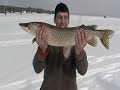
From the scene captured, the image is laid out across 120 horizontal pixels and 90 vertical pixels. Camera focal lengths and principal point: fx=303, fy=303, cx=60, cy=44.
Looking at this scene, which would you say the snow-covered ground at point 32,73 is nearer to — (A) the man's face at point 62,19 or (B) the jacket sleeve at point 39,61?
(B) the jacket sleeve at point 39,61

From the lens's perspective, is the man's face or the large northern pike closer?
the large northern pike

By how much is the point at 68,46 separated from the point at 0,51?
6606 millimetres

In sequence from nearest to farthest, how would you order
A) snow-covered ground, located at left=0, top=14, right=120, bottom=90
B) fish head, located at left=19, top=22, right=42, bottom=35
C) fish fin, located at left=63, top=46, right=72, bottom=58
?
1. fish head, located at left=19, top=22, right=42, bottom=35
2. fish fin, located at left=63, top=46, right=72, bottom=58
3. snow-covered ground, located at left=0, top=14, right=120, bottom=90

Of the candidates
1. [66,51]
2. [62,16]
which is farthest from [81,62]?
[62,16]

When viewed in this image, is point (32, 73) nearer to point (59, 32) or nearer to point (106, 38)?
point (106, 38)

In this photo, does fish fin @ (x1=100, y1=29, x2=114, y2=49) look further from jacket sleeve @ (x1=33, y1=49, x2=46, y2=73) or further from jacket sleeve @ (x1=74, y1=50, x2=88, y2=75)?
jacket sleeve @ (x1=33, y1=49, x2=46, y2=73)

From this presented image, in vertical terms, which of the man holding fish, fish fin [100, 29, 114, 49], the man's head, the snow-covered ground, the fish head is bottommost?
the snow-covered ground

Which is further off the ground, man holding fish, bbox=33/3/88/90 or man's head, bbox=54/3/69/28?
man's head, bbox=54/3/69/28

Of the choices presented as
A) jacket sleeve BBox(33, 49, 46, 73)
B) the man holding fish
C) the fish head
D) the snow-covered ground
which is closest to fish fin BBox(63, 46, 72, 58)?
the man holding fish

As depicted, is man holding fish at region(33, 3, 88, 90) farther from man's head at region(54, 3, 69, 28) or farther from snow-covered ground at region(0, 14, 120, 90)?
snow-covered ground at region(0, 14, 120, 90)

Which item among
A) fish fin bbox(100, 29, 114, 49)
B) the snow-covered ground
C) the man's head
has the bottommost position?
the snow-covered ground

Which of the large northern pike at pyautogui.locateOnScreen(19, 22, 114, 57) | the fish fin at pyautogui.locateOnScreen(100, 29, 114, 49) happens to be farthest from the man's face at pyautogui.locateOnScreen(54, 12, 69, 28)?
the fish fin at pyautogui.locateOnScreen(100, 29, 114, 49)

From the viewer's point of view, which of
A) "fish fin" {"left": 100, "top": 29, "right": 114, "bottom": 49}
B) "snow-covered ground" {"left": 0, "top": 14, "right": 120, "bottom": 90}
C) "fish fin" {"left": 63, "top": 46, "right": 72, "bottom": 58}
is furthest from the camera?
"snow-covered ground" {"left": 0, "top": 14, "right": 120, "bottom": 90}

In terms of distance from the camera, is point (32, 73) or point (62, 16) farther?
point (32, 73)
